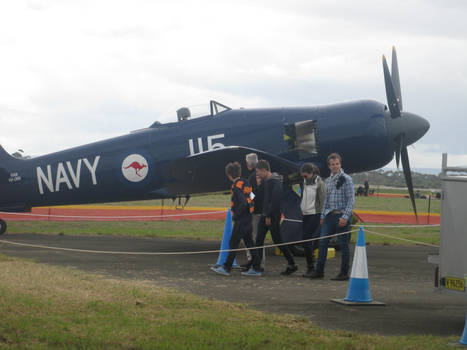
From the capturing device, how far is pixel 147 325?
5012mm

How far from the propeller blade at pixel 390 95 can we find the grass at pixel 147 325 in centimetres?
709

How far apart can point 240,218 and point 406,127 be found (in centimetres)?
498

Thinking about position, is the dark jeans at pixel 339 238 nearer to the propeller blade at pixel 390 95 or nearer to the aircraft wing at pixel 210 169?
the aircraft wing at pixel 210 169

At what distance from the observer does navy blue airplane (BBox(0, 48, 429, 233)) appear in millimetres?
11742

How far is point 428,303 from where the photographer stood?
662cm

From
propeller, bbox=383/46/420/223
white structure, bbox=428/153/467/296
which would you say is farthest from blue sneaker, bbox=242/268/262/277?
propeller, bbox=383/46/420/223

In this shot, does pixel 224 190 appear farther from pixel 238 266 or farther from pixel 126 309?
pixel 126 309

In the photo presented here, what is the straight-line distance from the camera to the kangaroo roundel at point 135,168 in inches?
508

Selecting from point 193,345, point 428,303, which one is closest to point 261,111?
point 428,303

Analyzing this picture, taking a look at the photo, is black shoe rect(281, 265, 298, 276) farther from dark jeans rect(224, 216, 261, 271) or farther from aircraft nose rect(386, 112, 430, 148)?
aircraft nose rect(386, 112, 430, 148)

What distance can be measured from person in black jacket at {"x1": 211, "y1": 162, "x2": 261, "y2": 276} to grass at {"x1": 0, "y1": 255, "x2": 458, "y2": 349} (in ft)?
6.86

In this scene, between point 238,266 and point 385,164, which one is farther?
point 385,164

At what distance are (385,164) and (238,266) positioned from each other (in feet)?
14.3

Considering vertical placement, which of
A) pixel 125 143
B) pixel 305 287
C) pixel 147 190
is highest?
pixel 125 143
